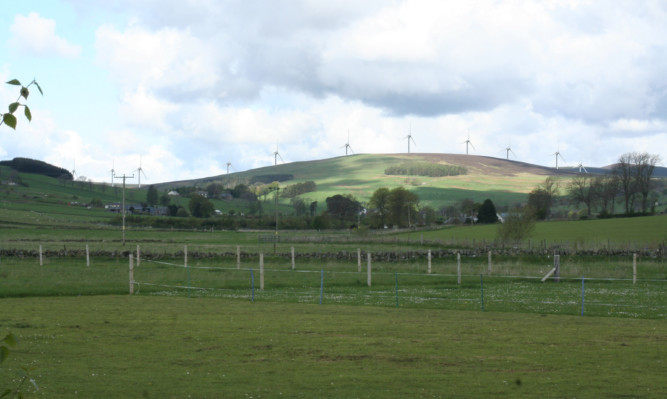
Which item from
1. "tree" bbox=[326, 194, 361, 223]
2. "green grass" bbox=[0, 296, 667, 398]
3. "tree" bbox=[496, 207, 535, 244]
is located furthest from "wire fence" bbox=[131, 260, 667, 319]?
"tree" bbox=[326, 194, 361, 223]

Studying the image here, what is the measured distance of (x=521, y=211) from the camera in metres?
81.4

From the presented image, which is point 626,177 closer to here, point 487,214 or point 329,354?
point 487,214

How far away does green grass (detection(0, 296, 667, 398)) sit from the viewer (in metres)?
12.8

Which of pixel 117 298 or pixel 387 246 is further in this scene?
pixel 387 246

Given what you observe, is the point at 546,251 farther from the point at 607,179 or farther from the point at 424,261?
the point at 607,179

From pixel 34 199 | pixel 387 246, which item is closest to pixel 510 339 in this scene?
pixel 387 246

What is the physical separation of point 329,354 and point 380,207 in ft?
449

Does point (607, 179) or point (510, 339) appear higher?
point (607, 179)

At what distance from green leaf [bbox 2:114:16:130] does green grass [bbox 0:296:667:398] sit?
898 centimetres

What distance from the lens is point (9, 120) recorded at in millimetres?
3996

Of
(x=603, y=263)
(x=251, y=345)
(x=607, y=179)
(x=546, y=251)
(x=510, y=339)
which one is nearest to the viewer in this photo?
(x=251, y=345)

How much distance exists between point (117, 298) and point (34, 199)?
170 m

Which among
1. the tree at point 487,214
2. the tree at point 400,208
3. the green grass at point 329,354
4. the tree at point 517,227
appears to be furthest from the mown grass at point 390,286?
the tree at point 400,208

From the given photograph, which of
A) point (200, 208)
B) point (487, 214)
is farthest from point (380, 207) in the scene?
point (200, 208)
